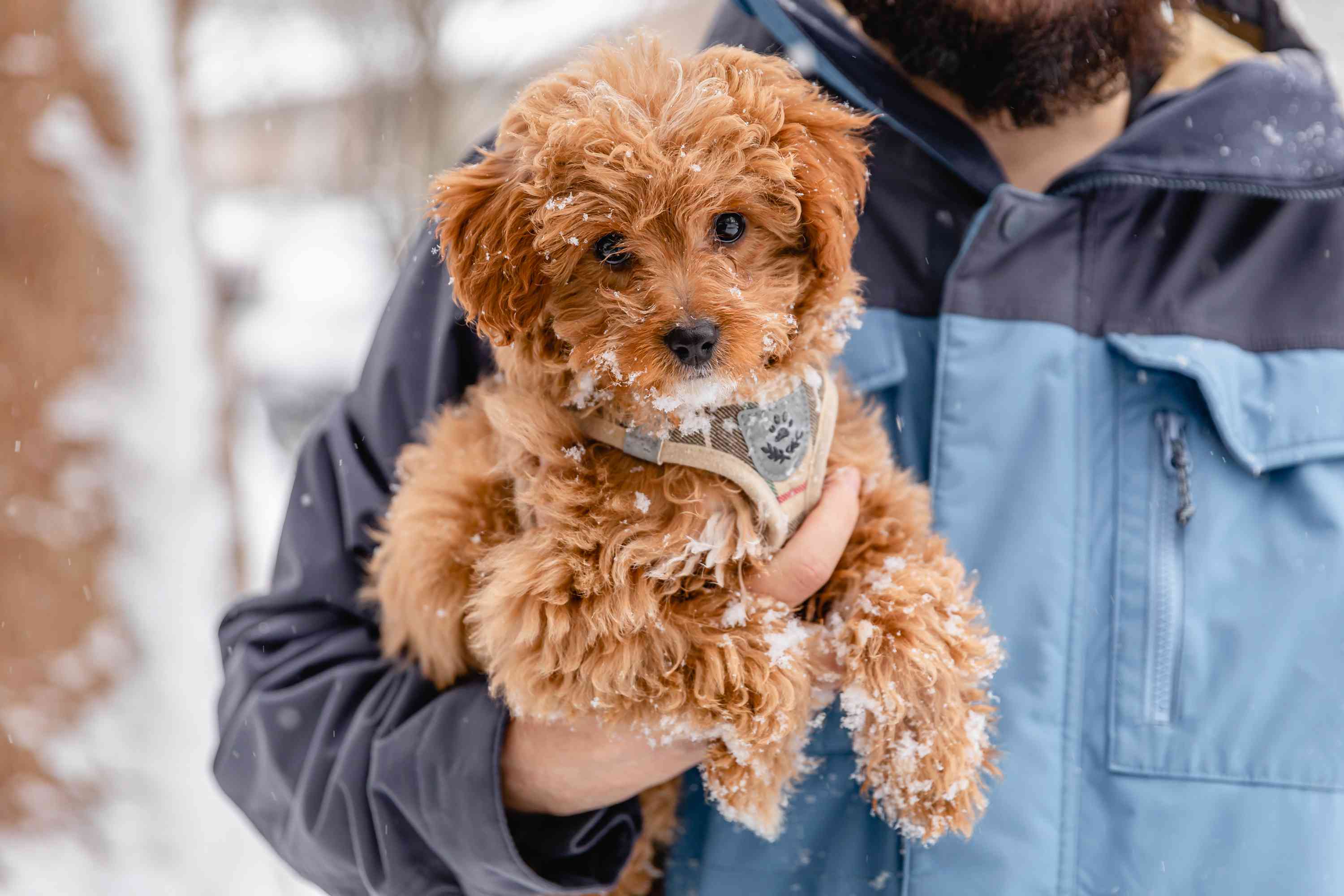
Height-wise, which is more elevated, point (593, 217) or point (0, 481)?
point (593, 217)

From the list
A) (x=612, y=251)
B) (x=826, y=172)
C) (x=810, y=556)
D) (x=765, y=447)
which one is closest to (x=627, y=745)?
(x=810, y=556)

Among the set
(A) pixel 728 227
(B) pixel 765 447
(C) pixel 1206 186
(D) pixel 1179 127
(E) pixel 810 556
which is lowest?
(E) pixel 810 556

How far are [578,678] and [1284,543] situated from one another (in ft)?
4.37

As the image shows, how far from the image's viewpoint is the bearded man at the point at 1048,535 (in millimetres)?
1643

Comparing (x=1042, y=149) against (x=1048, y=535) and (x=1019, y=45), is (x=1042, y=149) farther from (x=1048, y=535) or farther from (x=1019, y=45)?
(x=1048, y=535)

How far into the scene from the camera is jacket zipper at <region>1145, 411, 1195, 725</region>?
166 centimetres

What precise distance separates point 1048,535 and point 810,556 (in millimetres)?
488

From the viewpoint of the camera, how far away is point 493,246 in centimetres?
Result: 144

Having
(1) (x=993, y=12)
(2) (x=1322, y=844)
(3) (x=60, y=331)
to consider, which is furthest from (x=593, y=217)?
(3) (x=60, y=331)

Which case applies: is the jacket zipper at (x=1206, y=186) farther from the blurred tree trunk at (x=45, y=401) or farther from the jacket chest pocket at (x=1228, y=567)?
the blurred tree trunk at (x=45, y=401)

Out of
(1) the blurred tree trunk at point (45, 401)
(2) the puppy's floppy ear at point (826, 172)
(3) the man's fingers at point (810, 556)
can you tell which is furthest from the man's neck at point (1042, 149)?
(1) the blurred tree trunk at point (45, 401)

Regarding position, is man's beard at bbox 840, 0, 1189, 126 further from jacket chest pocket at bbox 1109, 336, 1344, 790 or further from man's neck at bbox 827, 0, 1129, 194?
jacket chest pocket at bbox 1109, 336, 1344, 790

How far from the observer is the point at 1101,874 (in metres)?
1.66

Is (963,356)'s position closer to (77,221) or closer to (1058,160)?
(1058,160)
